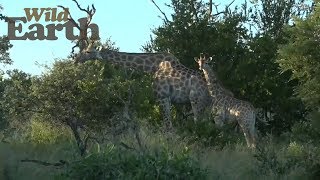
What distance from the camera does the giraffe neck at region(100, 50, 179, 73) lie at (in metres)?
19.4

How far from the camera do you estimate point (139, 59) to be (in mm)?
19594

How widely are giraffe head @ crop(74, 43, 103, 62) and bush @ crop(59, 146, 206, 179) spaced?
9.78 m

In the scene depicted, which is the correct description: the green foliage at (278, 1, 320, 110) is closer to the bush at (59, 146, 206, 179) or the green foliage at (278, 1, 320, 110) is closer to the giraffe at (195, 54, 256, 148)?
the giraffe at (195, 54, 256, 148)

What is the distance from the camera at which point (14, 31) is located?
26375mm

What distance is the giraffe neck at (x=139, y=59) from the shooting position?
19391mm

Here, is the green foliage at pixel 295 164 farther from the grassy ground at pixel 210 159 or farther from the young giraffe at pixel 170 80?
the young giraffe at pixel 170 80

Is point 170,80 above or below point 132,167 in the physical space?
above

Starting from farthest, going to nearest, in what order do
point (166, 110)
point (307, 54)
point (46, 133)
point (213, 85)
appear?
1. point (213, 85)
2. point (166, 110)
3. point (46, 133)
4. point (307, 54)

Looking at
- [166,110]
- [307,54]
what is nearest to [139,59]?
[166,110]

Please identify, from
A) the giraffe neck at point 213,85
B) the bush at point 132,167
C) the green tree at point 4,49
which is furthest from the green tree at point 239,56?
the bush at point 132,167

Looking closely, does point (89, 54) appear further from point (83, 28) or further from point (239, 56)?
point (239, 56)

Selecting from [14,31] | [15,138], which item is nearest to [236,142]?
[15,138]

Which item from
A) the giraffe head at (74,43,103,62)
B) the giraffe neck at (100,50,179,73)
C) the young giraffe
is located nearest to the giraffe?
the young giraffe

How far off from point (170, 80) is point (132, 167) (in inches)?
384
